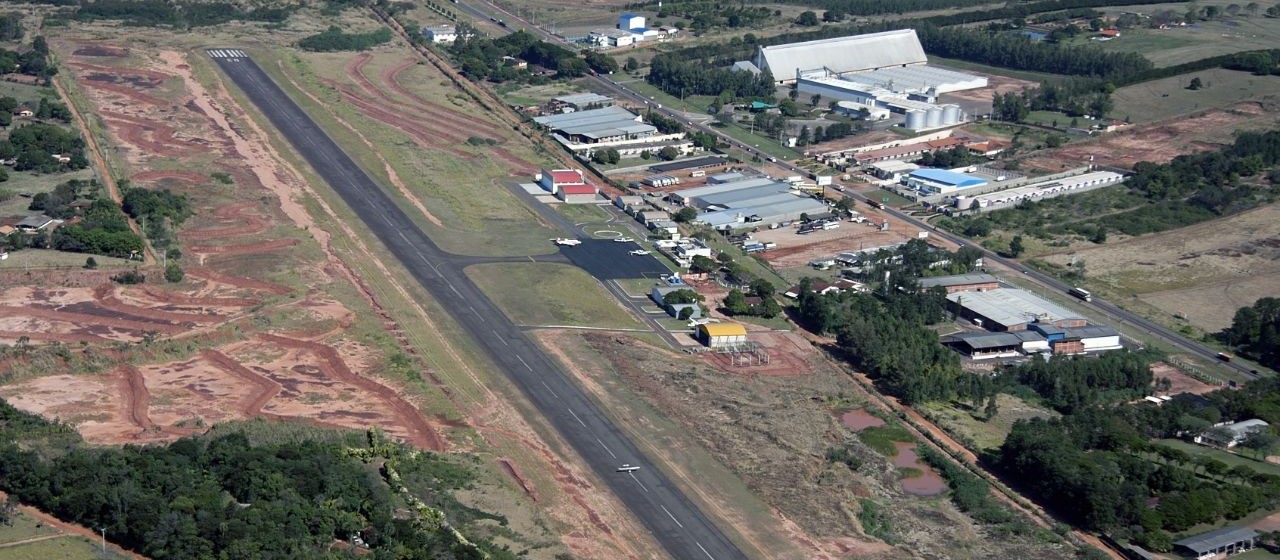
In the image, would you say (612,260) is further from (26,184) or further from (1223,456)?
(26,184)

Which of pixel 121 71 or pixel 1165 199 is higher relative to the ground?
pixel 121 71

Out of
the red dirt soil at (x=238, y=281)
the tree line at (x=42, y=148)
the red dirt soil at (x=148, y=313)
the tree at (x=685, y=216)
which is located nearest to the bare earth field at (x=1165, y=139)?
the tree at (x=685, y=216)

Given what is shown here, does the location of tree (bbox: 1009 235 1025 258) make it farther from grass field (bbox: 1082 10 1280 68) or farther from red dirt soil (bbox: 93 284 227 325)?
grass field (bbox: 1082 10 1280 68)

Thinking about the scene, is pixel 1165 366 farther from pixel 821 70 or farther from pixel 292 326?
pixel 821 70

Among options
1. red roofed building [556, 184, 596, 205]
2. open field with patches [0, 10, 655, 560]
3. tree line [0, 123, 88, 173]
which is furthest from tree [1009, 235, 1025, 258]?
tree line [0, 123, 88, 173]

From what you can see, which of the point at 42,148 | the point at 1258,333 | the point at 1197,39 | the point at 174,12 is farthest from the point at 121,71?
the point at 1197,39
